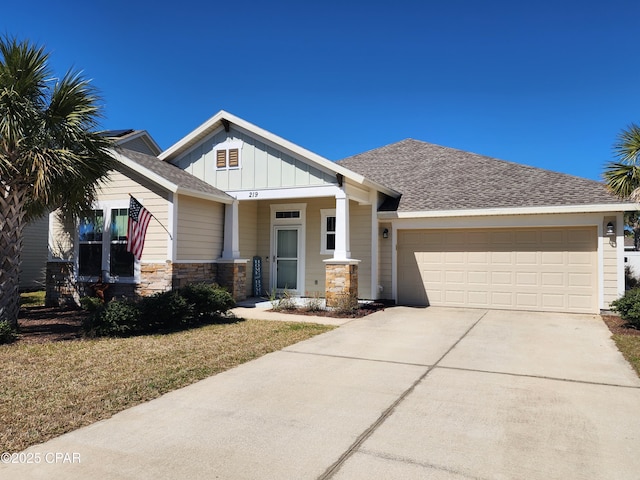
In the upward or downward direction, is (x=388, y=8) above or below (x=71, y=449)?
above

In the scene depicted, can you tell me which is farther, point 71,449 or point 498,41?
point 498,41

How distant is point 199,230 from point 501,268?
27.6 ft

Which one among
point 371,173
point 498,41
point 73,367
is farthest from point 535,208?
point 73,367

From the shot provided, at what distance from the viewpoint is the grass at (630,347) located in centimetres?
651

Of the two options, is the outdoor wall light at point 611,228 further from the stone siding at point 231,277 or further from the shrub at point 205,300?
the stone siding at point 231,277

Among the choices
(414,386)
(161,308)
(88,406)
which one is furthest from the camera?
(161,308)

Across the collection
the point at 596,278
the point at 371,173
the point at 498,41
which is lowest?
the point at 596,278

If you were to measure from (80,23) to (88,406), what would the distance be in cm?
996

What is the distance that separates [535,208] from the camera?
37.5 feet

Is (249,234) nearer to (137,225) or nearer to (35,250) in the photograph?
(137,225)

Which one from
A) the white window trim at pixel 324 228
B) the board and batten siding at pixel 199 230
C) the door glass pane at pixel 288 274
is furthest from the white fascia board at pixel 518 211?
the board and batten siding at pixel 199 230

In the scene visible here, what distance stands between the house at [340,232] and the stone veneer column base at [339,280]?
1.2 inches

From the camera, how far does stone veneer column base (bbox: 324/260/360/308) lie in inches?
456

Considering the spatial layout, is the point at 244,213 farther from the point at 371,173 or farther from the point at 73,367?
the point at 73,367
